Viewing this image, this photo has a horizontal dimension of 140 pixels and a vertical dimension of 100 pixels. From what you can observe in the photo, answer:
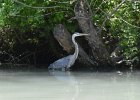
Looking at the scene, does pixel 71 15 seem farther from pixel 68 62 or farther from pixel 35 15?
pixel 68 62

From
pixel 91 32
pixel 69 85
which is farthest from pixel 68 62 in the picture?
pixel 69 85

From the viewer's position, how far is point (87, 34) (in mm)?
11914

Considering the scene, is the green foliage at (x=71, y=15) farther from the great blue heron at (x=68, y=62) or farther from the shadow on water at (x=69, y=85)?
the shadow on water at (x=69, y=85)

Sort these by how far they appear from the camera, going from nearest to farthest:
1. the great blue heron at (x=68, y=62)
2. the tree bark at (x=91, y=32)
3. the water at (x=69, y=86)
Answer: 1. the water at (x=69, y=86)
2. the tree bark at (x=91, y=32)
3. the great blue heron at (x=68, y=62)

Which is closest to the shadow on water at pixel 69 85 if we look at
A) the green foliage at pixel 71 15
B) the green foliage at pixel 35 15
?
the green foliage at pixel 71 15

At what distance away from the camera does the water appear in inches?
309

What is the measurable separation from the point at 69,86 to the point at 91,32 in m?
2.98

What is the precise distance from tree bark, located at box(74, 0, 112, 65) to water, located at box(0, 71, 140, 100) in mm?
1120

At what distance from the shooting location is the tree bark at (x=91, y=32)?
11.7m

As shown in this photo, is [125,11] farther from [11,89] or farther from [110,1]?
[11,89]

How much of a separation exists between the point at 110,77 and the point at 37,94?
2.76m

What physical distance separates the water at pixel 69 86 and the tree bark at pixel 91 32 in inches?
44.1

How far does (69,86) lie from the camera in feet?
30.1

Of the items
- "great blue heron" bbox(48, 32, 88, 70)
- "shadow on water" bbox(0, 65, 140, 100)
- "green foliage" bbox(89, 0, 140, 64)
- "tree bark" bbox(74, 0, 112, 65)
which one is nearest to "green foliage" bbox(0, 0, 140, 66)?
"green foliage" bbox(89, 0, 140, 64)
